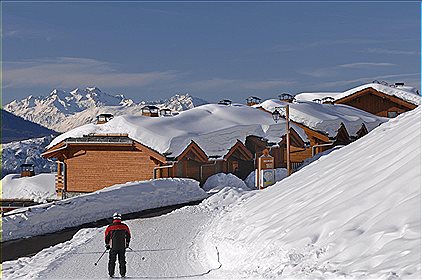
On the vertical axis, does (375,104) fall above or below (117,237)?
above

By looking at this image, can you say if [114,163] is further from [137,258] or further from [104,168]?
[137,258]

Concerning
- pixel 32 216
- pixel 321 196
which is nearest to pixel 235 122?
pixel 32 216

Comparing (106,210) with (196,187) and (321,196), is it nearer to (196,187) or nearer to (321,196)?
(196,187)

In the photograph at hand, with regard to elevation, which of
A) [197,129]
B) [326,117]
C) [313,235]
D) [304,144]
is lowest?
[313,235]

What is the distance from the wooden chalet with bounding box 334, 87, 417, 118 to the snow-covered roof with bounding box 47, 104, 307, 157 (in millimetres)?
15368

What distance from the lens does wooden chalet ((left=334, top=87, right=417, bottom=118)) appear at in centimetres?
5178

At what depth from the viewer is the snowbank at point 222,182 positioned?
99.2ft

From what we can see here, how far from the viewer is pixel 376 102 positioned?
5400 centimetres

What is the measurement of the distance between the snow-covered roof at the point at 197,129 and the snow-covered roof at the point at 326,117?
198 cm

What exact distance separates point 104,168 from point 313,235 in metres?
23.0

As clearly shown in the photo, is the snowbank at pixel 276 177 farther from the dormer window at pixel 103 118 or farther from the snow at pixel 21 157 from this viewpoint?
the snow at pixel 21 157

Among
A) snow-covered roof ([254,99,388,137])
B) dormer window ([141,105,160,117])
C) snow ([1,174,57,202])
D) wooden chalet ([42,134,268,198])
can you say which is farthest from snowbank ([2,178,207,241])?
snow-covered roof ([254,99,388,137])

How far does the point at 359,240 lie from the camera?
8.12 metres

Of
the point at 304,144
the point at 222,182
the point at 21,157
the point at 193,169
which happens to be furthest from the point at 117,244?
the point at 21,157
